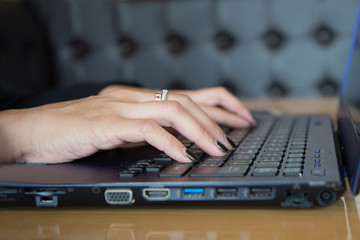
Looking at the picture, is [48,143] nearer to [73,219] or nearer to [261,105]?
[73,219]

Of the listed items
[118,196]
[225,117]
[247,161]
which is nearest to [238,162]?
[247,161]

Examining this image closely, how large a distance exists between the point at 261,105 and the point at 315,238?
0.77 metres

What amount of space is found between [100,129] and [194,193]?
0.42 ft

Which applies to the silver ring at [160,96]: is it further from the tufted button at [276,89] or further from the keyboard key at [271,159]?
the tufted button at [276,89]

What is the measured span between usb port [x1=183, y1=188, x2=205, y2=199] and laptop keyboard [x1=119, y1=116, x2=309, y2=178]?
0.6 inches

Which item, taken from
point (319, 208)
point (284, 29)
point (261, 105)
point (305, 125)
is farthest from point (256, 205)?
point (284, 29)

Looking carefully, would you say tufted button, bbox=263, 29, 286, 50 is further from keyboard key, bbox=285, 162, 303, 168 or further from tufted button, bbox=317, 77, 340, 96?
keyboard key, bbox=285, 162, 303, 168

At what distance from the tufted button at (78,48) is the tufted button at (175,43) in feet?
0.75

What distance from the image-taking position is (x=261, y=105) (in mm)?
1033

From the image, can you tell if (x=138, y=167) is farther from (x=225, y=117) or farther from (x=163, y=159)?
(x=225, y=117)

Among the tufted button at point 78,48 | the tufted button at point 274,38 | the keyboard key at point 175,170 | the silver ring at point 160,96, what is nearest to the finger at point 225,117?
the silver ring at point 160,96

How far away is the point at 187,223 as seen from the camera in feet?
1.06

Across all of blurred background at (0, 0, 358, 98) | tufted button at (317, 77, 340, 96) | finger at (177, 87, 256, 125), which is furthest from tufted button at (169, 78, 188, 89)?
finger at (177, 87, 256, 125)

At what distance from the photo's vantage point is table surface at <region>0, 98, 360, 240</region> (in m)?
0.30
